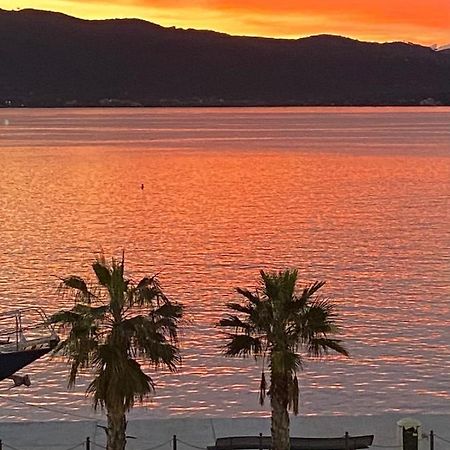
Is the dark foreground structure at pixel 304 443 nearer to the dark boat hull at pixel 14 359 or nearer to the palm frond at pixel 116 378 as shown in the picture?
the palm frond at pixel 116 378

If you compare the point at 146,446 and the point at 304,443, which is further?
the point at 146,446

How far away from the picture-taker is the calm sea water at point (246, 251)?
27344mm

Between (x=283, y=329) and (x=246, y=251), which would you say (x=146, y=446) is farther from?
(x=246, y=251)

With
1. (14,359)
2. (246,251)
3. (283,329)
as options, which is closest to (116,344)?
(283,329)

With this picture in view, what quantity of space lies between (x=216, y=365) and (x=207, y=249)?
21752 millimetres

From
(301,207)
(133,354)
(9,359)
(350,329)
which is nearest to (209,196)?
(301,207)

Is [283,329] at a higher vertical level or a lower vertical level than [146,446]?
higher

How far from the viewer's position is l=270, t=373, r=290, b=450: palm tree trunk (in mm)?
15398

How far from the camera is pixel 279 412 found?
15.6 m

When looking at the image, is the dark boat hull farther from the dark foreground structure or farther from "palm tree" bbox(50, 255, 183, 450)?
"palm tree" bbox(50, 255, 183, 450)

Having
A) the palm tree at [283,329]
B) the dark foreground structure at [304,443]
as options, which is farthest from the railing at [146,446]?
the palm tree at [283,329]

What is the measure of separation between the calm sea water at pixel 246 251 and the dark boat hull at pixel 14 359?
3609 mm

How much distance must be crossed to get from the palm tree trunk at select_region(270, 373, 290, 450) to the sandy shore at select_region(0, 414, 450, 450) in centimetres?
306

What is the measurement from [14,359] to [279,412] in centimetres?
814
